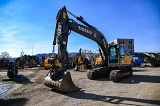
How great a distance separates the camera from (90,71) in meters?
15.9

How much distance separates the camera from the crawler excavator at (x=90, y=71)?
10656 mm

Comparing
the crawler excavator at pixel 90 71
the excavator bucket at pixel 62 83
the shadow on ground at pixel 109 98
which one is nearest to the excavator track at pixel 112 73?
the crawler excavator at pixel 90 71

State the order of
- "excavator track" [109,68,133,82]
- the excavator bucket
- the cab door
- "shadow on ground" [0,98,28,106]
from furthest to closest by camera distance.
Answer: the cab door < "excavator track" [109,68,133,82] < the excavator bucket < "shadow on ground" [0,98,28,106]

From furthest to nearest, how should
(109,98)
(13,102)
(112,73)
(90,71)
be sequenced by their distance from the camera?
1. (90,71)
2. (112,73)
3. (109,98)
4. (13,102)

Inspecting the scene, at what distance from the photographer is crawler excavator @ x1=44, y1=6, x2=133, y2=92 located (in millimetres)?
10656

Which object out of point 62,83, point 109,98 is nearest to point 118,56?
point 62,83

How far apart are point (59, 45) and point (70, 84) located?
1.99 m

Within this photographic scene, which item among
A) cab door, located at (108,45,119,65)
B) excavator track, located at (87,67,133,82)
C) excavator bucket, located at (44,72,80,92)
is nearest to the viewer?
excavator bucket, located at (44,72,80,92)

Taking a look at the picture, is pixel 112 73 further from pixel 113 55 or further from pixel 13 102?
pixel 13 102

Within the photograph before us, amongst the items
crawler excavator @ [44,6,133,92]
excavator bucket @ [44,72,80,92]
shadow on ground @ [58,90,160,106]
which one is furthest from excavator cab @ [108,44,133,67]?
shadow on ground @ [58,90,160,106]

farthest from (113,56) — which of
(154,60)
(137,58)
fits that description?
(137,58)

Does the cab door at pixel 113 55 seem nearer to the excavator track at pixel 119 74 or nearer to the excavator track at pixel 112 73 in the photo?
the excavator track at pixel 112 73

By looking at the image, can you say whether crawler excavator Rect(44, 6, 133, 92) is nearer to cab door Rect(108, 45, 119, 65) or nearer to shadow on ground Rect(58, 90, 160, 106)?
cab door Rect(108, 45, 119, 65)

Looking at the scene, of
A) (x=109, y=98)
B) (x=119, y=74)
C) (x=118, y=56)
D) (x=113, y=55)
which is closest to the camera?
(x=109, y=98)
